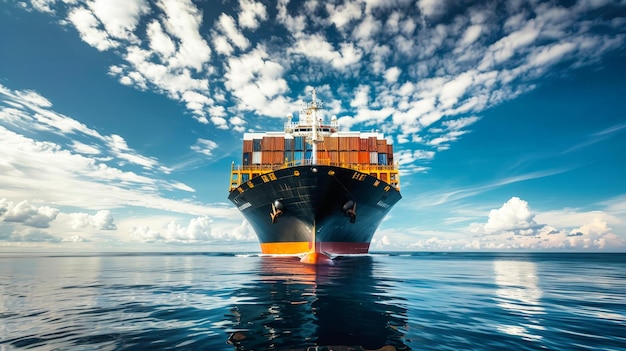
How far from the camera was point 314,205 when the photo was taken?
22156 millimetres

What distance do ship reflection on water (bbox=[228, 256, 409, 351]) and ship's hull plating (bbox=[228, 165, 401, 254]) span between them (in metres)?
12.1

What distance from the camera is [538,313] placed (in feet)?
23.9

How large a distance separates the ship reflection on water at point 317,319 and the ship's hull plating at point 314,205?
39.7ft

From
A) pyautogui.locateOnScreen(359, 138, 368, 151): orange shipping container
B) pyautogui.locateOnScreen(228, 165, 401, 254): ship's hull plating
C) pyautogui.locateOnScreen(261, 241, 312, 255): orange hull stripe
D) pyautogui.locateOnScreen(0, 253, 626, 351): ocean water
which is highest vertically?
pyautogui.locateOnScreen(359, 138, 368, 151): orange shipping container

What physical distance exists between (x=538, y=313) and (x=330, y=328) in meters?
5.59

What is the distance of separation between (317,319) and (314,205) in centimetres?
1598

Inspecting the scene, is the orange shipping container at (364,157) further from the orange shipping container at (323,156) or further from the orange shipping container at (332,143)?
the orange shipping container at (323,156)

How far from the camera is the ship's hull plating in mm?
21875

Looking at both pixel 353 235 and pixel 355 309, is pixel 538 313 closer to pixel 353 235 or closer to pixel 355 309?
pixel 355 309

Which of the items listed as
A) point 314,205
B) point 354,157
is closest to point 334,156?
point 354,157

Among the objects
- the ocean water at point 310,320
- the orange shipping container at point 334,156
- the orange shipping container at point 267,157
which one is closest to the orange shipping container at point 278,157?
the orange shipping container at point 267,157

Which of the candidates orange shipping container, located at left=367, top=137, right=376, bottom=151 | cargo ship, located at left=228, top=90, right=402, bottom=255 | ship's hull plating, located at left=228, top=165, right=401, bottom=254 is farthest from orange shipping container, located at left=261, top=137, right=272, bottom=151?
orange shipping container, located at left=367, top=137, right=376, bottom=151

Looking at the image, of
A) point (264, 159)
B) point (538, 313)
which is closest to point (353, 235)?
point (264, 159)

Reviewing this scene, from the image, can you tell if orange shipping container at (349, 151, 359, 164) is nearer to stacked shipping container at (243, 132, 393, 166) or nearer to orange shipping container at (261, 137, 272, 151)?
stacked shipping container at (243, 132, 393, 166)
